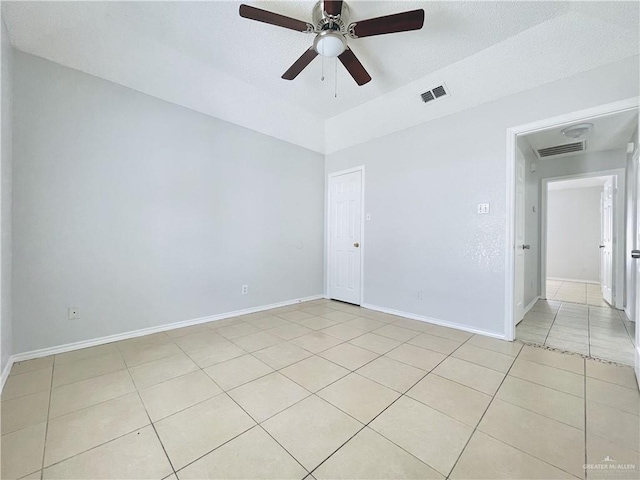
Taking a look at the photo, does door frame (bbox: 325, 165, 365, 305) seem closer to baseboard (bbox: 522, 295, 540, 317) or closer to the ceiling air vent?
the ceiling air vent

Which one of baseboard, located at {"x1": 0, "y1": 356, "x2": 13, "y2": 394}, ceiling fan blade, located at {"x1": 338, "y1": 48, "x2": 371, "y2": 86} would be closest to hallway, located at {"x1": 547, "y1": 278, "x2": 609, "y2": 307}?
ceiling fan blade, located at {"x1": 338, "y1": 48, "x2": 371, "y2": 86}

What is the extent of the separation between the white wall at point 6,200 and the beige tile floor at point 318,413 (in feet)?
1.00

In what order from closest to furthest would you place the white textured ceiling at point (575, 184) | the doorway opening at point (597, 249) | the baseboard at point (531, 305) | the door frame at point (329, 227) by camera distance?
the doorway opening at point (597, 249), the baseboard at point (531, 305), the door frame at point (329, 227), the white textured ceiling at point (575, 184)

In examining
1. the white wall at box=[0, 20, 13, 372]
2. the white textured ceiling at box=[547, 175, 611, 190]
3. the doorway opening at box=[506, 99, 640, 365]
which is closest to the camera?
the white wall at box=[0, 20, 13, 372]

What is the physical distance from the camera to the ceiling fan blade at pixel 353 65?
86.7 inches

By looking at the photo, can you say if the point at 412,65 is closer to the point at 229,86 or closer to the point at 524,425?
the point at 229,86

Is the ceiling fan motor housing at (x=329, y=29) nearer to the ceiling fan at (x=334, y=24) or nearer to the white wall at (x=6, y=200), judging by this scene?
the ceiling fan at (x=334, y=24)

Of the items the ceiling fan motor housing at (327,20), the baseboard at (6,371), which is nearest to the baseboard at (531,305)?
the ceiling fan motor housing at (327,20)

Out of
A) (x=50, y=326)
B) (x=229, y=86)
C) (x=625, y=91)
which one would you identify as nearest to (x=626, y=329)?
(x=625, y=91)

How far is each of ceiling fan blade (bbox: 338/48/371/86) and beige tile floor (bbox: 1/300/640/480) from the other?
8.42ft

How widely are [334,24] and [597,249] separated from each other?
8137 millimetres

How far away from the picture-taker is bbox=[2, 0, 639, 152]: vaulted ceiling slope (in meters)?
2.07

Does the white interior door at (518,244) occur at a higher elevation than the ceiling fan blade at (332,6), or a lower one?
lower

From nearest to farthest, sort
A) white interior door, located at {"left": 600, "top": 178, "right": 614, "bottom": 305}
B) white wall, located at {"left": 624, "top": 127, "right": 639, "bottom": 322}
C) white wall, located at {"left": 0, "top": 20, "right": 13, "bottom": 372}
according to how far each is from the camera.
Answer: white wall, located at {"left": 0, "top": 20, "right": 13, "bottom": 372}
white wall, located at {"left": 624, "top": 127, "right": 639, "bottom": 322}
white interior door, located at {"left": 600, "top": 178, "right": 614, "bottom": 305}
